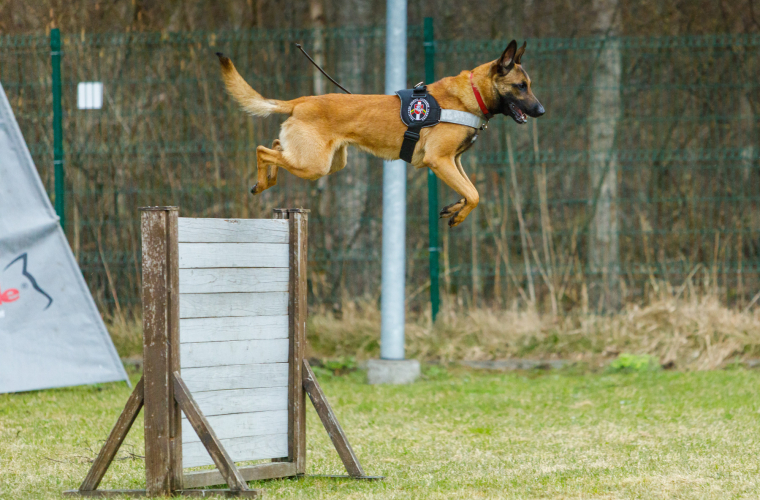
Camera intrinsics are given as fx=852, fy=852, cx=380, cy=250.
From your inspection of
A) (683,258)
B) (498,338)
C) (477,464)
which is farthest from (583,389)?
(477,464)

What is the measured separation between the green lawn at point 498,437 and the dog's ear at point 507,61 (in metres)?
2.01

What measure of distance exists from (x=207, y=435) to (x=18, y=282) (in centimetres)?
354

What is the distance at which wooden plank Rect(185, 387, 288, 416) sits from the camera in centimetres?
418

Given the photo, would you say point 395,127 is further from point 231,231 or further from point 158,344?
point 158,344

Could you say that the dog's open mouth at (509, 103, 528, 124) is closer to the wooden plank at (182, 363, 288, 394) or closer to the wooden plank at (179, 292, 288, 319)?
the wooden plank at (179, 292, 288, 319)

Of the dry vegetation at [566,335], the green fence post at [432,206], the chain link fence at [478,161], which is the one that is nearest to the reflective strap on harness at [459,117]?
the green fence post at [432,206]

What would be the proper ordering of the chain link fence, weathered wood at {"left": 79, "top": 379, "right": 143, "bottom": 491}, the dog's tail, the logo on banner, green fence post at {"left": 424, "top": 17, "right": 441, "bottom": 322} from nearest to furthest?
the dog's tail
weathered wood at {"left": 79, "top": 379, "right": 143, "bottom": 491}
the logo on banner
green fence post at {"left": 424, "top": 17, "right": 441, "bottom": 322}
the chain link fence

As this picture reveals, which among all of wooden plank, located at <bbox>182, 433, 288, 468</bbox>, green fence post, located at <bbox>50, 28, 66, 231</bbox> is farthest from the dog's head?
green fence post, located at <bbox>50, 28, 66, 231</bbox>

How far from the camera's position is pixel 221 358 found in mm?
4254

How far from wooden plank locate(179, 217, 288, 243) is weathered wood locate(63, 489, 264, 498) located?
120cm

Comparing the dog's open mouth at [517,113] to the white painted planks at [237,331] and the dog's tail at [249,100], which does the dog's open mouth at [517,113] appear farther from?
the white painted planks at [237,331]

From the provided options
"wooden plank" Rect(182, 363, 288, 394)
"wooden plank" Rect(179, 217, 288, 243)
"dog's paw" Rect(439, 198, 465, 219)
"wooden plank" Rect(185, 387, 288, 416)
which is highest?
"dog's paw" Rect(439, 198, 465, 219)

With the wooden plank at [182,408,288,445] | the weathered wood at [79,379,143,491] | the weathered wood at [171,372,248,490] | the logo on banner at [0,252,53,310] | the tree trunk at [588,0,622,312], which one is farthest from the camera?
the tree trunk at [588,0,622,312]

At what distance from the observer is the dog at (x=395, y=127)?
357 centimetres
